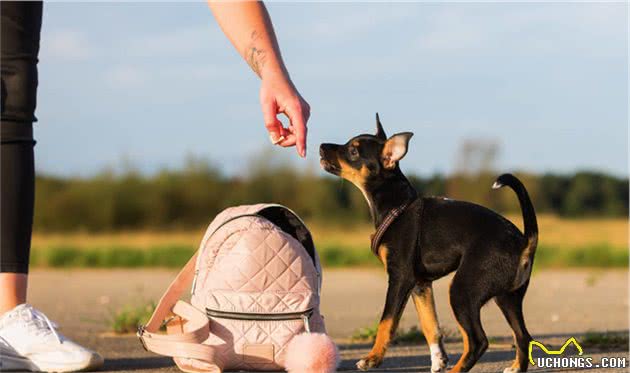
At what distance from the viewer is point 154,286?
1108cm

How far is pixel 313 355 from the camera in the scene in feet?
13.0

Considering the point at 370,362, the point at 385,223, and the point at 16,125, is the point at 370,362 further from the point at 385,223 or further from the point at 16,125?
the point at 16,125

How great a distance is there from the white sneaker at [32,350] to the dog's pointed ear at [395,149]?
1.73 m

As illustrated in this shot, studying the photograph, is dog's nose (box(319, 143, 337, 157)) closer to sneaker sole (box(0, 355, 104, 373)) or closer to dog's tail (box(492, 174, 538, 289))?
dog's tail (box(492, 174, 538, 289))

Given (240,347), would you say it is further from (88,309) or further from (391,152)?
(88,309)

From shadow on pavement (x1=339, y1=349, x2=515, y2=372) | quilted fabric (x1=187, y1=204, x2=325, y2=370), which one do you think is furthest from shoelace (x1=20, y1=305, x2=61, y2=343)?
shadow on pavement (x1=339, y1=349, x2=515, y2=372)

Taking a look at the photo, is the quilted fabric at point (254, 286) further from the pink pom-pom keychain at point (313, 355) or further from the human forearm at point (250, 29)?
the human forearm at point (250, 29)

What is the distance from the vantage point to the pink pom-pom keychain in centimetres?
397

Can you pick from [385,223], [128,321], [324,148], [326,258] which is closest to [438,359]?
[385,223]

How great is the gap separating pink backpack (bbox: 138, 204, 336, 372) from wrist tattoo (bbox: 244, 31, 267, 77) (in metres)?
0.84

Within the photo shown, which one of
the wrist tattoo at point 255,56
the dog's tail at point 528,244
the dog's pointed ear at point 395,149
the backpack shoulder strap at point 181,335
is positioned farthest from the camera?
the dog's pointed ear at point 395,149

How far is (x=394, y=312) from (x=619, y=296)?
6.23m

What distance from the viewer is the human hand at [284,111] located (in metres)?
3.68

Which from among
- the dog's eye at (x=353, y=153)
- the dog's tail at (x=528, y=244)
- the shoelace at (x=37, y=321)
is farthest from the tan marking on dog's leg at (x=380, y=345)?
the shoelace at (x=37, y=321)
